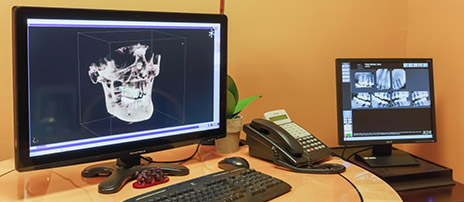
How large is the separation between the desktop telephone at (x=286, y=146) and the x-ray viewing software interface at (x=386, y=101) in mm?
222

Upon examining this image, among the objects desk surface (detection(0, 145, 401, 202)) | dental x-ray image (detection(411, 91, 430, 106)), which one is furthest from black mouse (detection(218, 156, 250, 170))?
dental x-ray image (detection(411, 91, 430, 106))

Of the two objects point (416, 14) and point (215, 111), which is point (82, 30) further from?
point (416, 14)

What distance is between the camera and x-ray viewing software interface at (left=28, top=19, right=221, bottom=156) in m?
1.10

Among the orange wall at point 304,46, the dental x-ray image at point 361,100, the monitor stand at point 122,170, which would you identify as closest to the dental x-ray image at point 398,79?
the dental x-ray image at point 361,100

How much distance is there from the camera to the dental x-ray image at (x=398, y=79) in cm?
162

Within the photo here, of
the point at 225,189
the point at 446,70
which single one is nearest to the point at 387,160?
the point at 446,70

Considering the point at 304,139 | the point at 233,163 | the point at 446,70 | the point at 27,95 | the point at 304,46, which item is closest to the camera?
the point at 27,95

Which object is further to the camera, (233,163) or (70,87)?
(233,163)

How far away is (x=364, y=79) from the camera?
1.61 m

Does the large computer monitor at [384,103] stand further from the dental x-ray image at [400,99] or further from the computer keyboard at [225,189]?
the computer keyboard at [225,189]

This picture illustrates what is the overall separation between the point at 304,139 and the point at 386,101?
15.0 inches

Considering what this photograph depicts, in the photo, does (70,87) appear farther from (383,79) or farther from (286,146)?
(383,79)

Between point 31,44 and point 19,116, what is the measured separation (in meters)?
0.18

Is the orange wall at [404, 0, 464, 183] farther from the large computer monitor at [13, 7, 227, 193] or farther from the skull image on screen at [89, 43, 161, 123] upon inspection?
the skull image on screen at [89, 43, 161, 123]
